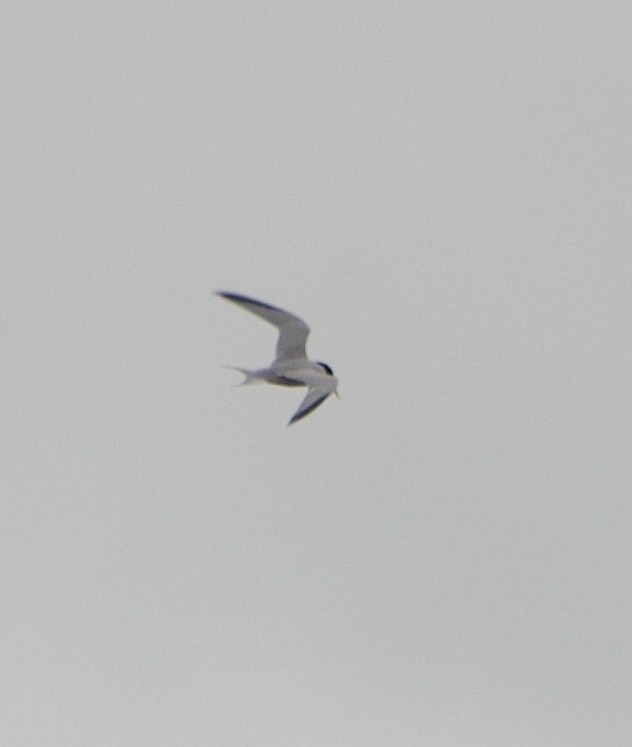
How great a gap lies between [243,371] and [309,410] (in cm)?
253

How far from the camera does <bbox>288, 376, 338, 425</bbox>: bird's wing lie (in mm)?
27047

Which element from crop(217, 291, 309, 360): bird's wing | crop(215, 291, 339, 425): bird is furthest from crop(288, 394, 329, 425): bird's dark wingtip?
crop(217, 291, 309, 360): bird's wing

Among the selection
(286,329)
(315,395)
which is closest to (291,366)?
(286,329)

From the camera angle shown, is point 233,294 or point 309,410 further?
point 233,294

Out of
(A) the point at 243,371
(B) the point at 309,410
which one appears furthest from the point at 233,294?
(B) the point at 309,410

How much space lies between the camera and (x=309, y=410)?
88.9 ft

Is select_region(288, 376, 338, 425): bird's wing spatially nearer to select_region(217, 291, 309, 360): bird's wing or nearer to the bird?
the bird

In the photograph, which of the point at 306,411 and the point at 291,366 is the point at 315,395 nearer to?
the point at 306,411

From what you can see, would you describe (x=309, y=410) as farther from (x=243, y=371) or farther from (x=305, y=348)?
(x=305, y=348)

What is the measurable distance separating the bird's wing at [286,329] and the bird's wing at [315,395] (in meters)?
2.68

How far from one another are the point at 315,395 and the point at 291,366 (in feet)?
9.27

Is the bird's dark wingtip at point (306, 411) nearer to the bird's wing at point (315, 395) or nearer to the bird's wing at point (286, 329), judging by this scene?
the bird's wing at point (315, 395)

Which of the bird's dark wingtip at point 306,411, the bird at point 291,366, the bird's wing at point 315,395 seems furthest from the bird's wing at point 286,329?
the bird's dark wingtip at point 306,411

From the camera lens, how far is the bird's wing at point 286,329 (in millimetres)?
31078
